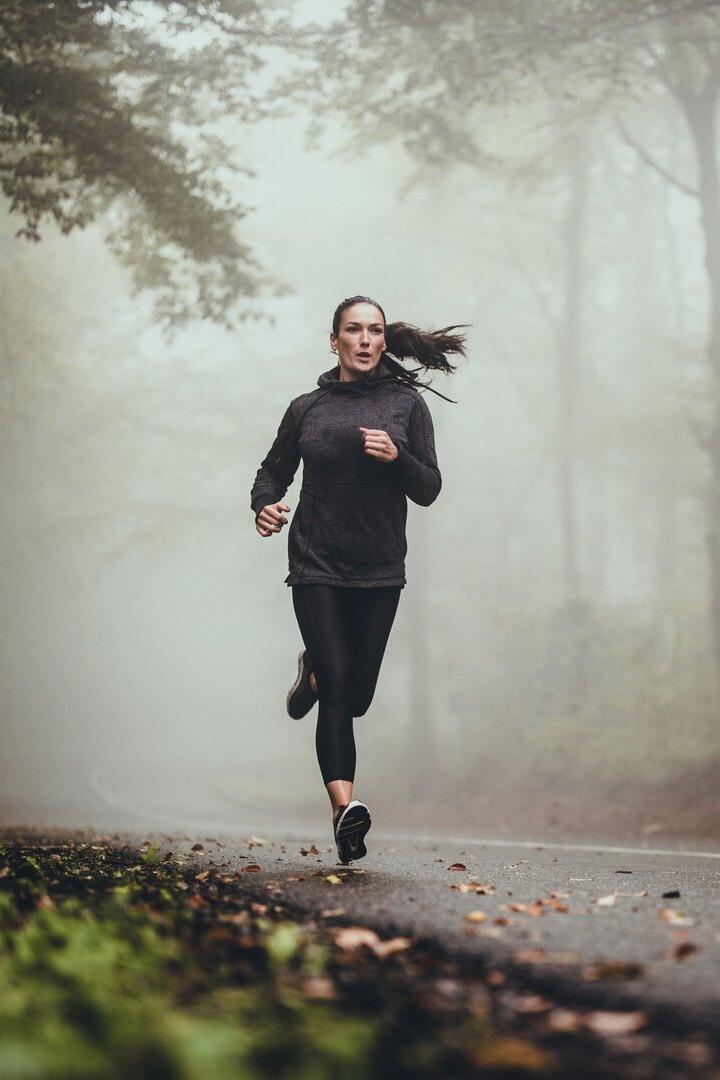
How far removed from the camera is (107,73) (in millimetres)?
12852

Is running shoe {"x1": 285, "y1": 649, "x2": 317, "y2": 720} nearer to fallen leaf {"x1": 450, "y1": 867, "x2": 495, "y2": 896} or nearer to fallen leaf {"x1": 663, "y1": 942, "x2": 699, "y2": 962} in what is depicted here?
fallen leaf {"x1": 450, "y1": 867, "x2": 495, "y2": 896}

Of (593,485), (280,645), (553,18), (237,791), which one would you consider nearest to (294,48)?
(553,18)

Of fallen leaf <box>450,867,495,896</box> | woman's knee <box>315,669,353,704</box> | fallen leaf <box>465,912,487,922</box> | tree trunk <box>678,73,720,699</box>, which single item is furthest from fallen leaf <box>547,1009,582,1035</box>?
tree trunk <box>678,73,720,699</box>

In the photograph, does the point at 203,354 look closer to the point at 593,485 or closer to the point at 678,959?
the point at 593,485

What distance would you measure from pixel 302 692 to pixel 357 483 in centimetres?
119

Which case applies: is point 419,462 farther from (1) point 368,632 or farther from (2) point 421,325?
(2) point 421,325

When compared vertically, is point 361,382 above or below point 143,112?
below

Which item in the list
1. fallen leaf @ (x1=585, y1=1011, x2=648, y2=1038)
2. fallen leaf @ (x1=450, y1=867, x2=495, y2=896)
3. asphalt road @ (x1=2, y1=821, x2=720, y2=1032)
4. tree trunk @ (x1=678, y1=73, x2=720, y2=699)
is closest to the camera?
fallen leaf @ (x1=585, y1=1011, x2=648, y2=1038)

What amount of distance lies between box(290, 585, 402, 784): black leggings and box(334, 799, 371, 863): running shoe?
0.20m

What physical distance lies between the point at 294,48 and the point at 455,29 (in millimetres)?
2077

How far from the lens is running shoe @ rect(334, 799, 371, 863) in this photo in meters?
5.27

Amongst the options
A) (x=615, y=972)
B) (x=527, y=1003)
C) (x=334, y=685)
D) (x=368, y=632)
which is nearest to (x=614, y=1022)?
(x=527, y=1003)

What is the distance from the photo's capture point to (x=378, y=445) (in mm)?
5332

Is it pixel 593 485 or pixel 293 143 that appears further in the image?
pixel 593 485
